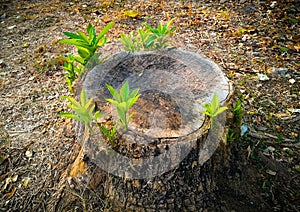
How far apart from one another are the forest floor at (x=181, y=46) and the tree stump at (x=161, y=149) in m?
0.23

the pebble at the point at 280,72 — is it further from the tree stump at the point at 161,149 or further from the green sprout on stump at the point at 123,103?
the green sprout on stump at the point at 123,103

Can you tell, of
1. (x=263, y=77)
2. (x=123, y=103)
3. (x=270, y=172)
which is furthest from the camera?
(x=263, y=77)

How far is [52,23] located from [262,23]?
2772mm

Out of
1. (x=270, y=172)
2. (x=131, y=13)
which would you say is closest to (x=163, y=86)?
(x=270, y=172)

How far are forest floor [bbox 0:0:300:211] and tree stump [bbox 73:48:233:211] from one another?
0.75 feet

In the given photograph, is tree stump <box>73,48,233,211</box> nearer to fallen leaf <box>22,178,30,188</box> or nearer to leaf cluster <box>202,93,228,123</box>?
leaf cluster <box>202,93,228,123</box>

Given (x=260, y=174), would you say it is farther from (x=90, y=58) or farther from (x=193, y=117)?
(x=90, y=58)

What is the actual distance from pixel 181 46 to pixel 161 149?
1773mm

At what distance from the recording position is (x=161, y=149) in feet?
3.99

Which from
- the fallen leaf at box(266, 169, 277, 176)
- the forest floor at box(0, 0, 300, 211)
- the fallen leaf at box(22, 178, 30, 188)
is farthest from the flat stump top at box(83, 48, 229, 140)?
the fallen leaf at box(22, 178, 30, 188)

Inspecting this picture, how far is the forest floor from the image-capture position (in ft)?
5.46

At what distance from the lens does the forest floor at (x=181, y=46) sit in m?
1.67

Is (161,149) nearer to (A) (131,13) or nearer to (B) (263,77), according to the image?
(B) (263,77)

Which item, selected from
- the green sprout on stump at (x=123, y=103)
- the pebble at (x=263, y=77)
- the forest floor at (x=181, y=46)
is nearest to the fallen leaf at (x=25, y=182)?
the forest floor at (x=181, y=46)
